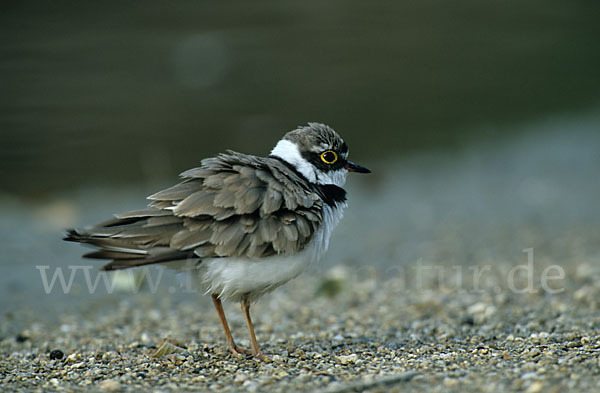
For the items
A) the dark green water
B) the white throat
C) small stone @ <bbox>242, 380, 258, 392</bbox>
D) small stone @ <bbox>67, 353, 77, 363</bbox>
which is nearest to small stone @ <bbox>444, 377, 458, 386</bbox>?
small stone @ <bbox>242, 380, 258, 392</bbox>

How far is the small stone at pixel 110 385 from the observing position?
384 centimetres

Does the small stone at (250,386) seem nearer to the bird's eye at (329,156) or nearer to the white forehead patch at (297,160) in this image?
the white forehead patch at (297,160)

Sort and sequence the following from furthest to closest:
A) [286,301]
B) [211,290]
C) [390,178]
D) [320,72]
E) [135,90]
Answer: [320,72] → [135,90] → [390,178] → [286,301] → [211,290]

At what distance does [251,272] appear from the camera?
4281 mm

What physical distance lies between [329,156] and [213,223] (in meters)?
1.26

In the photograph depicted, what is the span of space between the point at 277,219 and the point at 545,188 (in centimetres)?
649

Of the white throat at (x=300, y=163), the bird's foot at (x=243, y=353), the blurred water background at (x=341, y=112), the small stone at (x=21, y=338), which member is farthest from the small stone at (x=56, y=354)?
the blurred water background at (x=341, y=112)

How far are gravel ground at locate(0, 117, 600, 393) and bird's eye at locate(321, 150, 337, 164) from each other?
1.22 metres

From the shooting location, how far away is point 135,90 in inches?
569

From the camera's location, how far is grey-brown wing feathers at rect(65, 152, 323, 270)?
412 cm

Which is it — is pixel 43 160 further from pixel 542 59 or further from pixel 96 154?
pixel 542 59

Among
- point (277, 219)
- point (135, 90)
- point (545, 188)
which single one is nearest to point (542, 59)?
point (545, 188)

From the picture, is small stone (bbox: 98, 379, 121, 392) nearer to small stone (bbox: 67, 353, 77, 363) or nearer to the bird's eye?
small stone (bbox: 67, 353, 77, 363)

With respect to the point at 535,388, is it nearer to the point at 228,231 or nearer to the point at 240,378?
the point at 240,378
